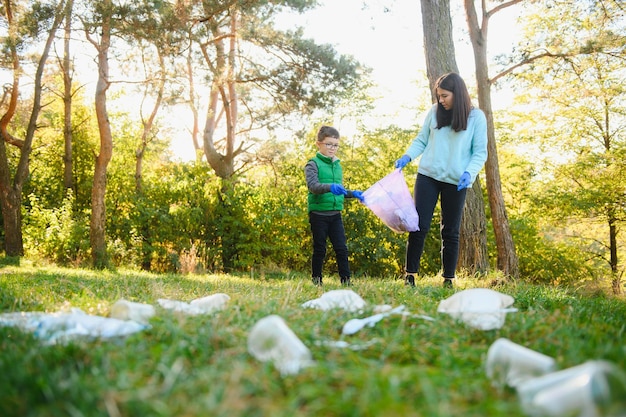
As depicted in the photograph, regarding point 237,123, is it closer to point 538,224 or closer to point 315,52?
point 315,52

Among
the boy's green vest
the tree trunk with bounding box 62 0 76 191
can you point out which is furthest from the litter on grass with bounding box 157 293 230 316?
the tree trunk with bounding box 62 0 76 191

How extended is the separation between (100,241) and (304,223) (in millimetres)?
4522

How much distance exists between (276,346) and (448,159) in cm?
289

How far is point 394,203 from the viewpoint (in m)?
4.05

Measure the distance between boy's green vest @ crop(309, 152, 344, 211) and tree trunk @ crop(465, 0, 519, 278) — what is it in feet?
10.8

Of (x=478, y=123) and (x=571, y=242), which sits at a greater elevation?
(x=478, y=123)

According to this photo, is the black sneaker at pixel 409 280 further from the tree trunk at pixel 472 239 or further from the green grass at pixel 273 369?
the tree trunk at pixel 472 239

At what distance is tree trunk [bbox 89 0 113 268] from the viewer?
10070 mm

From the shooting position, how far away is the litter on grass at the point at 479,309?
2010 millimetres

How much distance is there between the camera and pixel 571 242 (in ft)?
54.1

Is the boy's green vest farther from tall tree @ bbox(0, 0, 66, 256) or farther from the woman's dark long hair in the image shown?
tall tree @ bbox(0, 0, 66, 256)

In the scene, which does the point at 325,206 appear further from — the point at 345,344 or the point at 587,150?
the point at 587,150

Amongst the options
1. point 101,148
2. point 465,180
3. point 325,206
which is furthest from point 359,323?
point 101,148

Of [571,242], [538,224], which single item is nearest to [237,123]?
[538,224]
